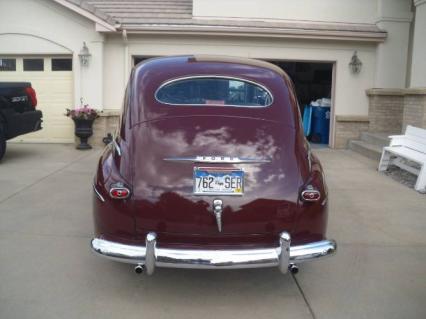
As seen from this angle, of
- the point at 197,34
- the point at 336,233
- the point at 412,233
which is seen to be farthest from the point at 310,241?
the point at 197,34

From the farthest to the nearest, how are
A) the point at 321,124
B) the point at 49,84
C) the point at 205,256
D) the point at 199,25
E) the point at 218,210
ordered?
the point at 321,124 < the point at 49,84 < the point at 199,25 < the point at 218,210 < the point at 205,256

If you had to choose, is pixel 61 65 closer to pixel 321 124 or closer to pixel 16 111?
pixel 16 111

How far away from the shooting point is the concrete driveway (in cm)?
369

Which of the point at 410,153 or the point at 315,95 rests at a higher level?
the point at 315,95

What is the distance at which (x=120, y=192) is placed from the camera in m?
3.63

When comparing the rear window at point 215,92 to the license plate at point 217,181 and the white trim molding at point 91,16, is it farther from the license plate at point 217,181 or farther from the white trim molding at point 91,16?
the white trim molding at point 91,16

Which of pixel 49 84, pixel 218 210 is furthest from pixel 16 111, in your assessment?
pixel 218 210

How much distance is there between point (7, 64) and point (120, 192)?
10066 millimetres

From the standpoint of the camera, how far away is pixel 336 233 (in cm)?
556

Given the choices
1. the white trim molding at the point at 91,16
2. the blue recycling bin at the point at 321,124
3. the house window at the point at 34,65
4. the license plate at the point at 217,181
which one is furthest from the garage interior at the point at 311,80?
the license plate at the point at 217,181

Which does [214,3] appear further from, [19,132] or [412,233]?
[412,233]

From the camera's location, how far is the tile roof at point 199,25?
1169cm

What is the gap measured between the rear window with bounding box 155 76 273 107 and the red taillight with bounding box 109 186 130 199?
1037 millimetres

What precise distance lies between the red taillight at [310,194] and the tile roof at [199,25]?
8.65 meters
